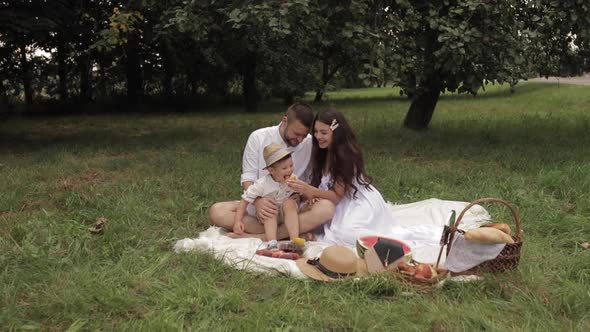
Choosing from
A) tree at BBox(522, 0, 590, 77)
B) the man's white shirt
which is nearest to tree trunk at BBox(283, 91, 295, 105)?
tree at BBox(522, 0, 590, 77)

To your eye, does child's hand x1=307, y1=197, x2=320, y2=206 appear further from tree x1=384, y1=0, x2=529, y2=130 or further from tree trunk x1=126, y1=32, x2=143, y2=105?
tree trunk x1=126, y1=32, x2=143, y2=105

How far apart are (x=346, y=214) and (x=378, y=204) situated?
0.26 m

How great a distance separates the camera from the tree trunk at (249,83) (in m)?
16.9

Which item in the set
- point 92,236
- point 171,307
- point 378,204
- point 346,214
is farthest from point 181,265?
point 378,204

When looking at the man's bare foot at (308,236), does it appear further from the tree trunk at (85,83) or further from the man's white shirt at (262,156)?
the tree trunk at (85,83)

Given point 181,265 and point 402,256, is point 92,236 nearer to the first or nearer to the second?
point 181,265

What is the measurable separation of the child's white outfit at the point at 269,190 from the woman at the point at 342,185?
155mm

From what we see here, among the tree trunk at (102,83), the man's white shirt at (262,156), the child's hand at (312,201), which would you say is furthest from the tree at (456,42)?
the tree trunk at (102,83)

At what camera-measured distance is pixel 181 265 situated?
3.45 m

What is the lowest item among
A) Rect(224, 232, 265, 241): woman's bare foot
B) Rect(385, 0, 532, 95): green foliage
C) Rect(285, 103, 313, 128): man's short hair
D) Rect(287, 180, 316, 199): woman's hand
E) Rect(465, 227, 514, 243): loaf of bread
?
Rect(224, 232, 265, 241): woman's bare foot

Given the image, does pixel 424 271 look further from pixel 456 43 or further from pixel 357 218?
pixel 456 43

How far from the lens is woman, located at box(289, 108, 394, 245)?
389 cm

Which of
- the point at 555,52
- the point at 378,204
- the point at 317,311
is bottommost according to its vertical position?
the point at 317,311

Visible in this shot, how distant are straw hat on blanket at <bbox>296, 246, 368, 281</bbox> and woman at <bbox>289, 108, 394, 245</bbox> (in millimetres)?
642
